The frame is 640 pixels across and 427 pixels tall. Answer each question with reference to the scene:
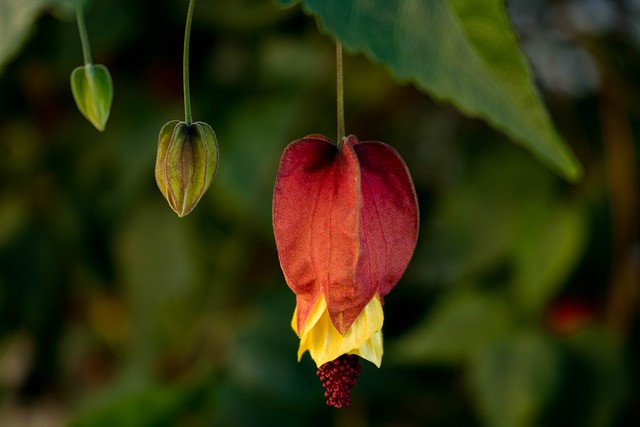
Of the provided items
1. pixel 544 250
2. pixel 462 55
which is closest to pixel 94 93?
pixel 462 55

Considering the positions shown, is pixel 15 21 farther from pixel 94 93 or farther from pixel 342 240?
pixel 342 240

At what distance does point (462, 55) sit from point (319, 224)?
9 cm

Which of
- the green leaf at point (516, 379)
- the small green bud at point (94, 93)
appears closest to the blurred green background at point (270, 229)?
the green leaf at point (516, 379)

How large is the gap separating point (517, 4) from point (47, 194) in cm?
48

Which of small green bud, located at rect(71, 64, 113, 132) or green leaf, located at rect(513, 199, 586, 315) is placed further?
green leaf, located at rect(513, 199, 586, 315)

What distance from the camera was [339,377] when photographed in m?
0.35

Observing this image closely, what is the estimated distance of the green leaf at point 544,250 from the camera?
0.71m

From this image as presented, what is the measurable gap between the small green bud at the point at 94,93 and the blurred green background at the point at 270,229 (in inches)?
13.2

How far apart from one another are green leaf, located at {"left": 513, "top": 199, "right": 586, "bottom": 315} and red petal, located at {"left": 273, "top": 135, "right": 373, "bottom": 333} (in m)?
0.37

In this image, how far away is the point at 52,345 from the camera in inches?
41.8

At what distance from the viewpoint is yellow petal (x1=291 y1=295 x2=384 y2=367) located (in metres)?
0.35

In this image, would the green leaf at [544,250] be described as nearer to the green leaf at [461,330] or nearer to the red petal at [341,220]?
the green leaf at [461,330]

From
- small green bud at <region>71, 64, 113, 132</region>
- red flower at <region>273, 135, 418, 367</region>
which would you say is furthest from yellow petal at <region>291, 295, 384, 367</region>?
small green bud at <region>71, 64, 113, 132</region>

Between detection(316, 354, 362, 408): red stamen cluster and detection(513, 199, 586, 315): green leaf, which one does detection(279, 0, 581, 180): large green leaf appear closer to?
detection(316, 354, 362, 408): red stamen cluster
